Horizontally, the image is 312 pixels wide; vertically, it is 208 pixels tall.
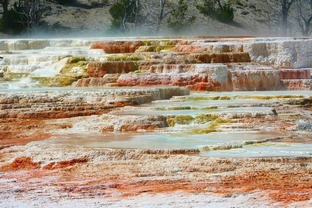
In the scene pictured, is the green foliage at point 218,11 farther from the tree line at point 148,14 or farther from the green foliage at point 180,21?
the green foliage at point 180,21

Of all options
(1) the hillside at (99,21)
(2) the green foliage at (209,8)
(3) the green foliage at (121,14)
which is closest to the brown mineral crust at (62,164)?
(3) the green foliage at (121,14)

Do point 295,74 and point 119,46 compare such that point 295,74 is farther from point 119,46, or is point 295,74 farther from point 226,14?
point 226,14

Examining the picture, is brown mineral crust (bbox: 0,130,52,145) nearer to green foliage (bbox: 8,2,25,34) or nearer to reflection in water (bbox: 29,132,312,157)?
reflection in water (bbox: 29,132,312,157)

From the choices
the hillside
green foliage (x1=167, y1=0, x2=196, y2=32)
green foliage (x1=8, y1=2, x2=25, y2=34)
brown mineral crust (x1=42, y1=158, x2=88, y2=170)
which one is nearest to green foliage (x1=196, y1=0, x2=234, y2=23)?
the hillside

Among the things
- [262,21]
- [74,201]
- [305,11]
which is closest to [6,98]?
[74,201]

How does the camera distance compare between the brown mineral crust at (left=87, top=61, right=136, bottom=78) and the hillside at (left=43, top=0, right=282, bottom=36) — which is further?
the hillside at (left=43, top=0, right=282, bottom=36)

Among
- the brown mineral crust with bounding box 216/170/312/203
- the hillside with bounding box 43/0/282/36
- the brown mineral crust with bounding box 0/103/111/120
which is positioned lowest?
the hillside with bounding box 43/0/282/36

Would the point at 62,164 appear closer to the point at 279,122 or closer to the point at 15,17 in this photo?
the point at 279,122

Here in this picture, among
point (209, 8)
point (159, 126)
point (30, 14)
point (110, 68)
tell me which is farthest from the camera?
point (209, 8)

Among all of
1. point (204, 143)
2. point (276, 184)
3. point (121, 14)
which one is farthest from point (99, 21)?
point (276, 184)
